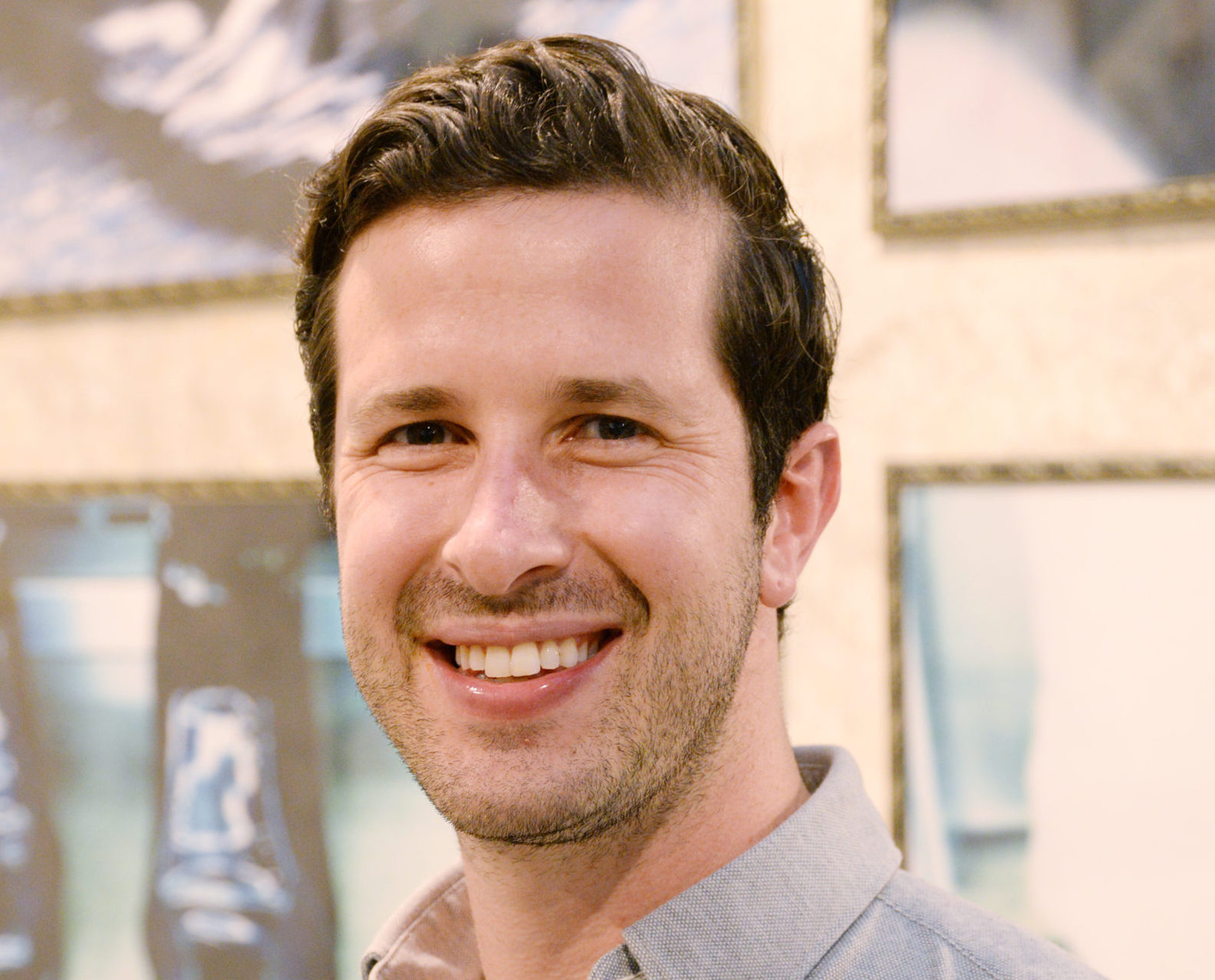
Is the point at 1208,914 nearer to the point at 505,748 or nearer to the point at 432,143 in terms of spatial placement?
the point at 505,748

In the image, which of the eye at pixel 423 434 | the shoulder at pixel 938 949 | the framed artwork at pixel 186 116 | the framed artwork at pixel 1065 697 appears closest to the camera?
the shoulder at pixel 938 949

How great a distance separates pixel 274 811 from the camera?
6.12 feet

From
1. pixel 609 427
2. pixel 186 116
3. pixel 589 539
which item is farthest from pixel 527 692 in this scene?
pixel 186 116

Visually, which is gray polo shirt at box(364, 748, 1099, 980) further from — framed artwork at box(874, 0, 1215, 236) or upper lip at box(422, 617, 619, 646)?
framed artwork at box(874, 0, 1215, 236)

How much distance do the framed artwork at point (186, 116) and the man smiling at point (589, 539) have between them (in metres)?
0.72

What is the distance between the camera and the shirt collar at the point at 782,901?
96 centimetres

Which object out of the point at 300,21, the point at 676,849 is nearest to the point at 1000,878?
the point at 676,849

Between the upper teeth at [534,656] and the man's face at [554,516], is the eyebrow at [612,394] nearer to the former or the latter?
the man's face at [554,516]

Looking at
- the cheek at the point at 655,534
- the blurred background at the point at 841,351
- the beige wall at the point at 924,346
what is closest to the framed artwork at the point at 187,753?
the blurred background at the point at 841,351

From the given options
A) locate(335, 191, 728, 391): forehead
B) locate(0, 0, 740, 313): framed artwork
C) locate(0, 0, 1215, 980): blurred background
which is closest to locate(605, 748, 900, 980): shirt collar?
locate(335, 191, 728, 391): forehead

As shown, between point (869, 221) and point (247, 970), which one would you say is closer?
point (869, 221)

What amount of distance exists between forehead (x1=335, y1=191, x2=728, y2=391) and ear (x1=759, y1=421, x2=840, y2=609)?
0.61ft

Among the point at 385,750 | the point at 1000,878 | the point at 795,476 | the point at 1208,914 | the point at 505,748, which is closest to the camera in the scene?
the point at 505,748

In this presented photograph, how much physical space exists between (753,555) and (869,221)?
2.36ft
